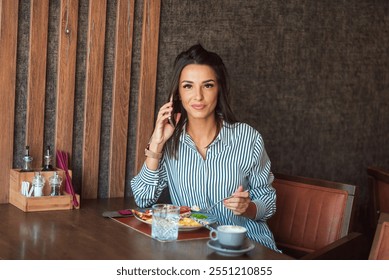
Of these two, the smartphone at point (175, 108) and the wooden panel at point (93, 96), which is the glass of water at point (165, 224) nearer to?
the smartphone at point (175, 108)

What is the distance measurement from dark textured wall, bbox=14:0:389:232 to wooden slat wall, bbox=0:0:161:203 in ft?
0.09

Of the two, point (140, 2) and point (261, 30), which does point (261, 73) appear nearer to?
point (261, 30)

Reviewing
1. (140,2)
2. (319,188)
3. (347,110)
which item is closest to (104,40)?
(140,2)

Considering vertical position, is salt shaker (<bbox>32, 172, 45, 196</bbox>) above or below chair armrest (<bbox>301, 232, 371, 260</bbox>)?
above

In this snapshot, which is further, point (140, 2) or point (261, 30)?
point (261, 30)

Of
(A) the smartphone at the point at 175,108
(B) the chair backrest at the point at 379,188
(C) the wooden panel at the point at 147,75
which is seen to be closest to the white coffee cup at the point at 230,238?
(A) the smartphone at the point at 175,108

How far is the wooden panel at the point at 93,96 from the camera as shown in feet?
7.47

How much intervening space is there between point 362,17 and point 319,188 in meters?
1.24

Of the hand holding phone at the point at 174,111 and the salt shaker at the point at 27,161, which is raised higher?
the hand holding phone at the point at 174,111

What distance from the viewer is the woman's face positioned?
2.15 m

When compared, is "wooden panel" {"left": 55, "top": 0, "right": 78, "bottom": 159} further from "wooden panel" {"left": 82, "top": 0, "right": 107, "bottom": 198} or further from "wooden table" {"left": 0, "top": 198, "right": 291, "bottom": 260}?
"wooden table" {"left": 0, "top": 198, "right": 291, "bottom": 260}

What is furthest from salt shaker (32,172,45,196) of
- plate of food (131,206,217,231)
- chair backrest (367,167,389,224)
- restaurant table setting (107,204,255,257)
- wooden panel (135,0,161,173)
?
chair backrest (367,167,389,224)
